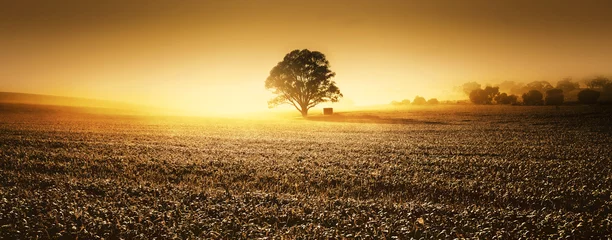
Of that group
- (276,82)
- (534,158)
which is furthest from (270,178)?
(276,82)

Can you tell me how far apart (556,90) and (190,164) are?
82.4 metres

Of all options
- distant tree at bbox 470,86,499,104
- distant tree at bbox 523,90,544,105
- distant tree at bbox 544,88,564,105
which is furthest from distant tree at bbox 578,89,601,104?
distant tree at bbox 470,86,499,104

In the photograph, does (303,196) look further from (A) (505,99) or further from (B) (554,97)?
(A) (505,99)

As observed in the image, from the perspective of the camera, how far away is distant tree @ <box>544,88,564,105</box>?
2547 inches

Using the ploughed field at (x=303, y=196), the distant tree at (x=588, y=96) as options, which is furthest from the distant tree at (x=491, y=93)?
the ploughed field at (x=303, y=196)

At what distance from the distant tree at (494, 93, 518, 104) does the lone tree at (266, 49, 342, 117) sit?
→ 44.6m

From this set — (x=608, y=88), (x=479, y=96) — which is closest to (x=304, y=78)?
(x=479, y=96)

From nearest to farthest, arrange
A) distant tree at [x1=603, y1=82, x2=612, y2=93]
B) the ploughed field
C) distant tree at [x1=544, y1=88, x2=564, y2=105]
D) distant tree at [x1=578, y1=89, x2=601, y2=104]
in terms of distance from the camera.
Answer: the ploughed field < distant tree at [x1=578, y1=89, x2=601, y2=104] < distant tree at [x1=544, y1=88, x2=564, y2=105] < distant tree at [x1=603, y1=82, x2=612, y2=93]

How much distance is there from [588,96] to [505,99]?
17.3 meters

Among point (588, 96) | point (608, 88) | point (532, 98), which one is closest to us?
point (588, 96)

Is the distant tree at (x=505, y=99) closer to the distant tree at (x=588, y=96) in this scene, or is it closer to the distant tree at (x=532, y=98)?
the distant tree at (x=532, y=98)

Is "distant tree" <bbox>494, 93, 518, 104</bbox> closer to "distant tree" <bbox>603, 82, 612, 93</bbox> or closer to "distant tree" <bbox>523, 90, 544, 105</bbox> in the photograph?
"distant tree" <bbox>523, 90, 544, 105</bbox>

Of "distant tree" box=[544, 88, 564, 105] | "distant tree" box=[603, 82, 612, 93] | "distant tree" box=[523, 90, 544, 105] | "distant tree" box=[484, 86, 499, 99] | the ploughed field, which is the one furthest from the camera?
"distant tree" box=[484, 86, 499, 99]

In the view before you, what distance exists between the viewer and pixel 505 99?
77.4 metres
